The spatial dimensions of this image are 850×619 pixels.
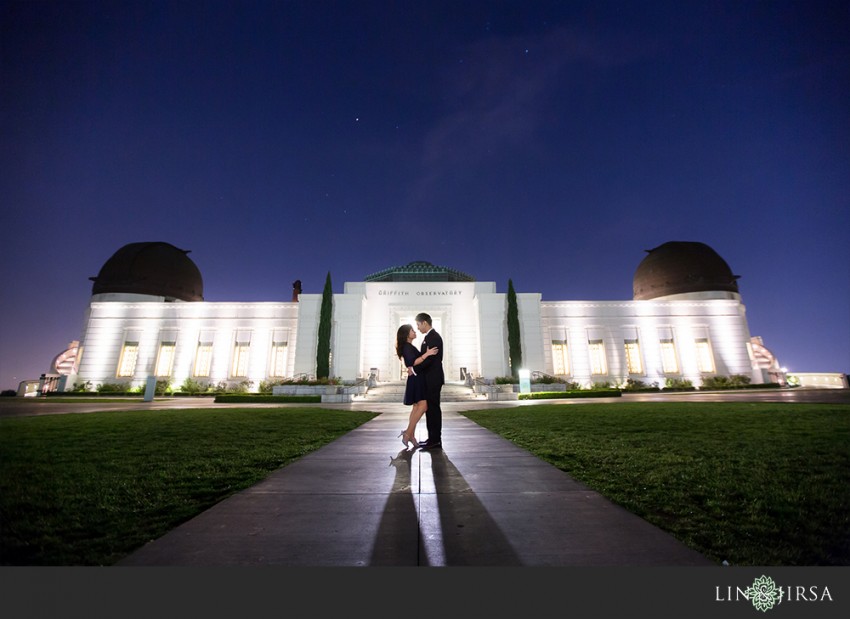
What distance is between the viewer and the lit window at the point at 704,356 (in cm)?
2825

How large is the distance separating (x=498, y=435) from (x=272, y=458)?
371 cm

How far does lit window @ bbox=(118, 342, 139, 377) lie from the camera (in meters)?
27.5

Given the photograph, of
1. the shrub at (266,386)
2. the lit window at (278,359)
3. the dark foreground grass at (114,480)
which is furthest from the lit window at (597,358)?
the dark foreground grass at (114,480)

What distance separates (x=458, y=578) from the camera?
61.8 inches

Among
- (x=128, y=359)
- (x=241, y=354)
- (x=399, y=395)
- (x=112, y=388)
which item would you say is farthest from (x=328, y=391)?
(x=128, y=359)

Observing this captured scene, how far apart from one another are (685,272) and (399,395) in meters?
30.5

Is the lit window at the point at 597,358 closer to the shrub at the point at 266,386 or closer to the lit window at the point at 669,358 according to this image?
the lit window at the point at 669,358

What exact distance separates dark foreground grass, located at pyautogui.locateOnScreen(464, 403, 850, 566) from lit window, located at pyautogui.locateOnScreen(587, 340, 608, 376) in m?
21.7

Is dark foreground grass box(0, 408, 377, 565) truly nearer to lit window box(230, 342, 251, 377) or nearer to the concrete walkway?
the concrete walkway

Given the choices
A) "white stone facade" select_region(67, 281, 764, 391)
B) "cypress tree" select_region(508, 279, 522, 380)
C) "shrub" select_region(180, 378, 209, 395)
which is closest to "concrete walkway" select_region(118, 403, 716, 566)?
"cypress tree" select_region(508, 279, 522, 380)

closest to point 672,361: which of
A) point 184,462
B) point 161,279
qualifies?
point 184,462

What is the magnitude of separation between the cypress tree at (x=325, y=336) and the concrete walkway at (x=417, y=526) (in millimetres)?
22360

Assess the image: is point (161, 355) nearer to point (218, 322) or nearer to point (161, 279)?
point (218, 322)

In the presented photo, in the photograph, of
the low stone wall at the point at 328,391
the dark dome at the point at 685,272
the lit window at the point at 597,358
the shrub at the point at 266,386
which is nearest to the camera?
the low stone wall at the point at 328,391
